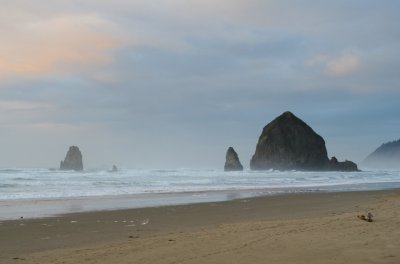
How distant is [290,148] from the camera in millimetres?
113875

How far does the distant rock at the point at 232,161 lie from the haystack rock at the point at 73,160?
32686 mm

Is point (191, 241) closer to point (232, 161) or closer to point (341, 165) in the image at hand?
point (232, 161)

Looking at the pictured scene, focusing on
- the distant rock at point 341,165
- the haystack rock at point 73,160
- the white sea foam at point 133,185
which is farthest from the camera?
the distant rock at point 341,165

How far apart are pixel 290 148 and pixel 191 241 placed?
350 ft

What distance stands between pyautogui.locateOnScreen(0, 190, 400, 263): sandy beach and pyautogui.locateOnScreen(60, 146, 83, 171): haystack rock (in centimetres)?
7918

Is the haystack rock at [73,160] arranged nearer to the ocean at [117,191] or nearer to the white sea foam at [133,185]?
the white sea foam at [133,185]

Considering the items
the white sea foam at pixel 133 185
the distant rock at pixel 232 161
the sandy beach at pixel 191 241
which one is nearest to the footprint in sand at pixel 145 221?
the sandy beach at pixel 191 241

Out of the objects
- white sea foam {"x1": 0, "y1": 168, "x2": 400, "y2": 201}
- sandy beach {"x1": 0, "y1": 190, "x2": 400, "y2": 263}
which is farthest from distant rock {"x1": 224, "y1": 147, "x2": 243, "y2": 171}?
sandy beach {"x1": 0, "y1": 190, "x2": 400, "y2": 263}

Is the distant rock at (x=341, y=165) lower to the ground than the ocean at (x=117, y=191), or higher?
higher

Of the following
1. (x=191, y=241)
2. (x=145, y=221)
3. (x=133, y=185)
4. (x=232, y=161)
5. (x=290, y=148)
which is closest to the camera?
(x=191, y=241)

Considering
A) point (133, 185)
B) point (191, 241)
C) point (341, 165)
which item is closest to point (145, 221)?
point (191, 241)

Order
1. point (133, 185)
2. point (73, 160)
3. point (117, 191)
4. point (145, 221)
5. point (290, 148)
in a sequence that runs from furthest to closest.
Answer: point (290, 148), point (73, 160), point (133, 185), point (117, 191), point (145, 221)

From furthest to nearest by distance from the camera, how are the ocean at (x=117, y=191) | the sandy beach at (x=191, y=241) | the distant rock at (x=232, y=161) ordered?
1. the distant rock at (x=232, y=161)
2. the ocean at (x=117, y=191)
3. the sandy beach at (x=191, y=241)

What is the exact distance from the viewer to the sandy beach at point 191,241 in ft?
25.6
